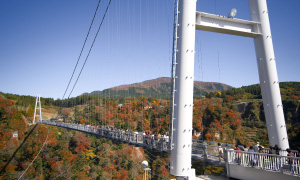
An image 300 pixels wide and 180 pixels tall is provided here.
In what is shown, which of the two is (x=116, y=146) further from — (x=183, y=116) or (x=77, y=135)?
(x=183, y=116)

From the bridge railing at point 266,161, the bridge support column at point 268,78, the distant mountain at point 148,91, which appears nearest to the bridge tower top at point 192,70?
the bridge support column at point 268,78

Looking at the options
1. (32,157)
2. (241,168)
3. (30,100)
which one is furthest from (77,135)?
(30,100)

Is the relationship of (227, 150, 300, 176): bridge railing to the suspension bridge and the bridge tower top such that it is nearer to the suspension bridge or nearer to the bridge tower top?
the suspension bridge

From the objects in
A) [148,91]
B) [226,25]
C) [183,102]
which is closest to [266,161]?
[183,102]

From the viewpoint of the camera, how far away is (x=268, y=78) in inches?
373

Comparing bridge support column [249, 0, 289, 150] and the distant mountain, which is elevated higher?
the distant mountain

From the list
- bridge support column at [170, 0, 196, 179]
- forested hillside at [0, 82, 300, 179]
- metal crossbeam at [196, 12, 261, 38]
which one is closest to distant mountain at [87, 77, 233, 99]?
forested hillside at [0, 82, 300, 179]

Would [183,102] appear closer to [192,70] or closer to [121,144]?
[192,70]

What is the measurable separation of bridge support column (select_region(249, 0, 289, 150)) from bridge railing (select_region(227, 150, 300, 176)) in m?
1.70

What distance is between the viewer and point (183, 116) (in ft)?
23.5

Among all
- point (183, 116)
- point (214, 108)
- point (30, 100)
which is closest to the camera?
point (183, 116)

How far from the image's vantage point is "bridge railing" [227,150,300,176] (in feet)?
22.2

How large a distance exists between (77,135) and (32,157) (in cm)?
791

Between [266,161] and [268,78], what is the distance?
3.65 metres
